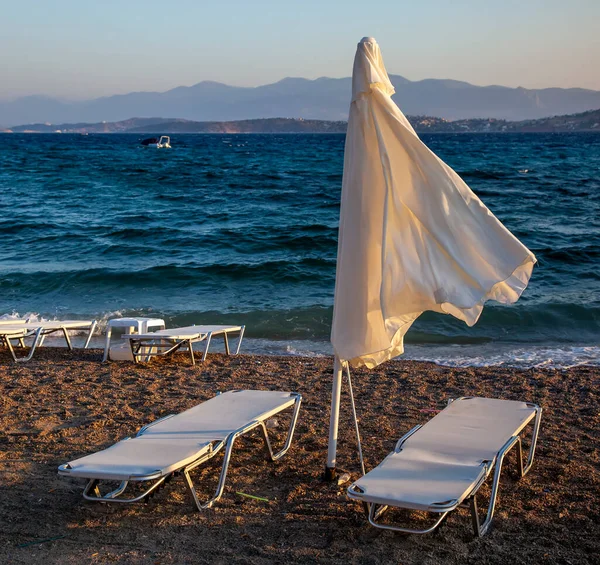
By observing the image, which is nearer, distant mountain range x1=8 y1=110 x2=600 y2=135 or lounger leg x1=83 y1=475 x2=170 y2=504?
lounger leg x1=83 y1=475 x2=170 y2=504

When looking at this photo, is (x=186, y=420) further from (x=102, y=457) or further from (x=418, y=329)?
(x=418, y=329)

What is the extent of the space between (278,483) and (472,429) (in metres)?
1.19

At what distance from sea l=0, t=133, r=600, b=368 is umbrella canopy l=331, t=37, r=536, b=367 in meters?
4.32

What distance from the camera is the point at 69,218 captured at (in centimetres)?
2170

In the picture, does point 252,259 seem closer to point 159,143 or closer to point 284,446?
point 284,446

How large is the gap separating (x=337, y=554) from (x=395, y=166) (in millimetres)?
1913

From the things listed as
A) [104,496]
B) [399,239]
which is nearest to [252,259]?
[104,496]

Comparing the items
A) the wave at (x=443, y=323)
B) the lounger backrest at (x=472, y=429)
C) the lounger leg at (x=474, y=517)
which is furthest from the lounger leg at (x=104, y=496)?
the wave at (x=443, y=323)

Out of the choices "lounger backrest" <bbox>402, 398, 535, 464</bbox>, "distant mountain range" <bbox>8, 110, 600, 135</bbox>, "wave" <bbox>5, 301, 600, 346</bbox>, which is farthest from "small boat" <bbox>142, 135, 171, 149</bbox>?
"distant mountain range" <bbox>8, 110, 600, 135</bbox>

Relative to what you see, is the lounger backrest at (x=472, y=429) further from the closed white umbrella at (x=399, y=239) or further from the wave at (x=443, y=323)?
the wave at (x=443, y=323)

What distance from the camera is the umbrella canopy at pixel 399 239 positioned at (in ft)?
11.4

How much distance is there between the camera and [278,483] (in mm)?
4270

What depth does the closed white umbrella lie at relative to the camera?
347cm

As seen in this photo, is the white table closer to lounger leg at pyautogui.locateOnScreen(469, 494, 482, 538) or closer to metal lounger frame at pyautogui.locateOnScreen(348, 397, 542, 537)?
metal lounger frame at pyautogui.locateOnScreen(348, 397, 542, 537)
